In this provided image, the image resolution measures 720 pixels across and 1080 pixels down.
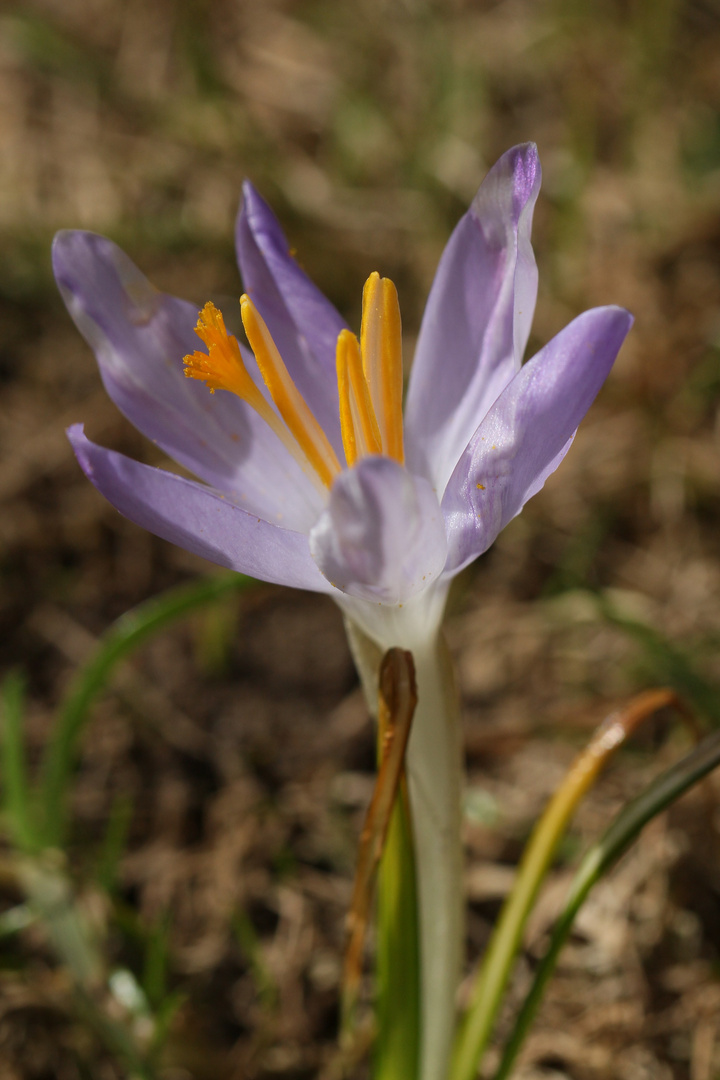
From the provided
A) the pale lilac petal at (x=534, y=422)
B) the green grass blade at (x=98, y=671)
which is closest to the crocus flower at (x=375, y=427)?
the pale lilac petal at (x=534, y=422)

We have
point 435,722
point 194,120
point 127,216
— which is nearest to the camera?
point 435,722

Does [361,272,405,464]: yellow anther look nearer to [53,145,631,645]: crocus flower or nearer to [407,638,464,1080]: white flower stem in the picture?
[53,145,631,645]: crocus flower

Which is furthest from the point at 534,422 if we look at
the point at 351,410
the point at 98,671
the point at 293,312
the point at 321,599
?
the point at 321,599

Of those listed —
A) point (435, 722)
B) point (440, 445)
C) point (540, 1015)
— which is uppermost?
point (440, 445)

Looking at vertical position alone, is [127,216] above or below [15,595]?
above

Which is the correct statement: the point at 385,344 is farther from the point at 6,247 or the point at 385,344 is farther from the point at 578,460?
the point at 6,247

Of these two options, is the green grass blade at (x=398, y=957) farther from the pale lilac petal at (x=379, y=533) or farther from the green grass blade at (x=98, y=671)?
the green grass blade at (x=98, y=671)

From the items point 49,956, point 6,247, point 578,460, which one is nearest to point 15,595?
point 49,956

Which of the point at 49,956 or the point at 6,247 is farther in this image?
the point at 6,247
